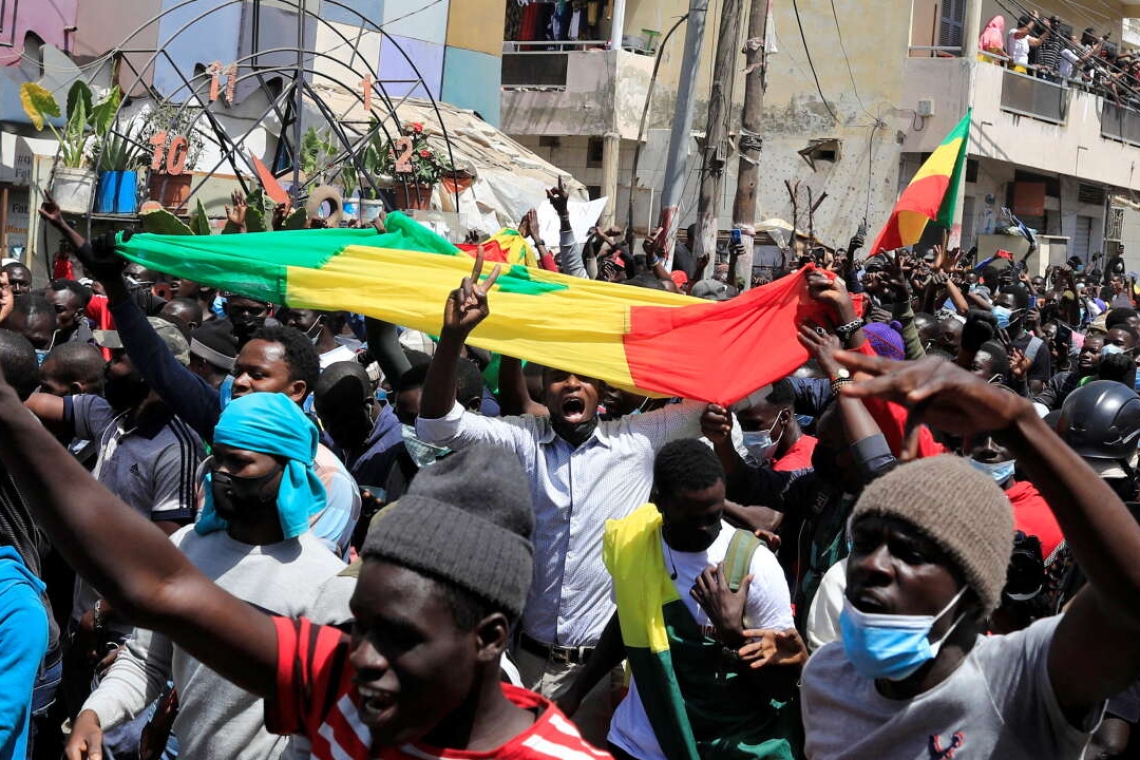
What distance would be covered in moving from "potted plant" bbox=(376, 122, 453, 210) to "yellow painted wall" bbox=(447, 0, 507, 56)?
673cm

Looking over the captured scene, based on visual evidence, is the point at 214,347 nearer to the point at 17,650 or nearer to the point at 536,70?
the point at 17,650

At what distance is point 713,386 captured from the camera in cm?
541

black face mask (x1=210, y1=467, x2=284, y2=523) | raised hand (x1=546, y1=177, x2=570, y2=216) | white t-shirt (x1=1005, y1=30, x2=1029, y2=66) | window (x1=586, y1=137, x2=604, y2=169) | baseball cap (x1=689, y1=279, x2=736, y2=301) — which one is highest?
white t-shirt (x1=1005, y1=30, x2=1029, y2=66)

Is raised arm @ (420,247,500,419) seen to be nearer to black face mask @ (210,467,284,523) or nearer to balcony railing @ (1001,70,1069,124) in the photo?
black face mask @ (210,467,284,523)

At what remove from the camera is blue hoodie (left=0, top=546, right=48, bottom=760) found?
3.23 m

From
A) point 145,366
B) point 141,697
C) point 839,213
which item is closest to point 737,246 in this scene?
point 145,366

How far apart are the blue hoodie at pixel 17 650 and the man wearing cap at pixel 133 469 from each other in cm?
120

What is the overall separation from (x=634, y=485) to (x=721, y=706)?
3.59 feet

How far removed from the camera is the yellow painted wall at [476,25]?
2300 centimetres

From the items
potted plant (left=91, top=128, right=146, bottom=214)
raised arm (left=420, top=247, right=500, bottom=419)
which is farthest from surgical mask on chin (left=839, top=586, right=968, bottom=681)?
potted plant (left=91, top=128, right=146, bottom=214)

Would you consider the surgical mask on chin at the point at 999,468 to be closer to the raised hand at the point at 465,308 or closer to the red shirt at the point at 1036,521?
the red shirt at the point at 1036,521

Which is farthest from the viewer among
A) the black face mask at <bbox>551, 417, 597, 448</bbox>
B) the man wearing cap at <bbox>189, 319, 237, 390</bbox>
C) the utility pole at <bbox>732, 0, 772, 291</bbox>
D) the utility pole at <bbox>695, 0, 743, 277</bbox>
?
the utility pole at <bbox>695, 0, 743, 277</bbox>

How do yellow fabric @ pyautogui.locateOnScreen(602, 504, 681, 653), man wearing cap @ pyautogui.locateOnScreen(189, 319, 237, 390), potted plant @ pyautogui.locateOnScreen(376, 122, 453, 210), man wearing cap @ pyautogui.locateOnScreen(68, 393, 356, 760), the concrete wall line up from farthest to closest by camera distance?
the concrete wall < potted plant @ pyautogui.locateOnScreen(376, 122, 453, 210) < man wearing cap @ pyautogui.locateOnScreen(189, 319, 237, 390) < yellow fabric @ pyautogui.locateOnScreen(602, 504, 681, 653) < man wearing cap @ pyautogui.locateOnScreen(68, 393, 356, 760)

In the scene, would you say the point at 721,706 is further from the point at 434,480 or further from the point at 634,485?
the point at 434,480
